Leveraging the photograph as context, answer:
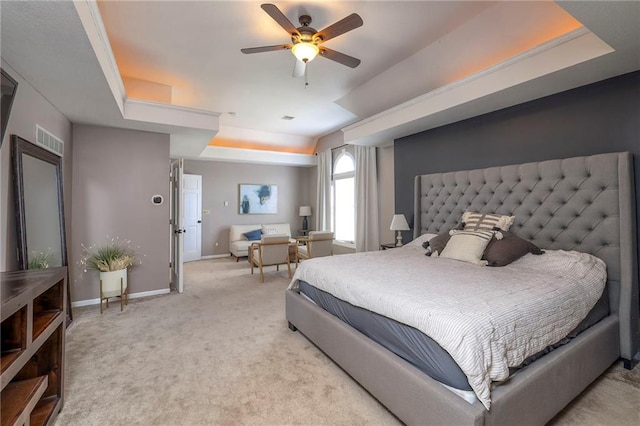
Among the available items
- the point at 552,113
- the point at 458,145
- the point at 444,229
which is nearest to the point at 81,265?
the point at 444,229

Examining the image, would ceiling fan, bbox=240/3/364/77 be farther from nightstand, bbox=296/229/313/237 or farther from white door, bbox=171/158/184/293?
nightstand, bbox=296/229/313/237

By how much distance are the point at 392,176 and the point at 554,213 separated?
104 inches

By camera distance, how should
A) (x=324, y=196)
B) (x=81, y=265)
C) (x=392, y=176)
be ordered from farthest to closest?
(x=324, y=196), (x=392, y=176), (x=81, y=265)

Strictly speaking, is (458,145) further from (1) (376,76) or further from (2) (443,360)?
(2) (443,360)

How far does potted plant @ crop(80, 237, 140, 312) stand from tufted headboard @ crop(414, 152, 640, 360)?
13.7 feet

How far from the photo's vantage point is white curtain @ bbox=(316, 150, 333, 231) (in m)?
6.75

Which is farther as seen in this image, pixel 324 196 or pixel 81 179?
pixel 324 196

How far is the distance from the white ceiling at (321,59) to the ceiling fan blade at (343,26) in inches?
12.4

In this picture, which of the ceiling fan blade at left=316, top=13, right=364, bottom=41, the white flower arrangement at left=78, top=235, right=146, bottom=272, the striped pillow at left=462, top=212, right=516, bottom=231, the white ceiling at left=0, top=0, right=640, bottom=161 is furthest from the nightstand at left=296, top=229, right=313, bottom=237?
the ceiling fan blade at left=316, top=13, right=364, bottom=41

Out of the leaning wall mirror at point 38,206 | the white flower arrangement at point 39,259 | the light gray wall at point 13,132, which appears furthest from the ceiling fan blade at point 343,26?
the white flower arrangement at point 39,259

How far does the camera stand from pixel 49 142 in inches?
112

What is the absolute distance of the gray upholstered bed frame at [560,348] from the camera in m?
1.41

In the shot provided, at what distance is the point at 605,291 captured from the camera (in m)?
2.29

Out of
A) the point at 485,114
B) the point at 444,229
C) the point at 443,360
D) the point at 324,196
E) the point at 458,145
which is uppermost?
the point at 485,114
